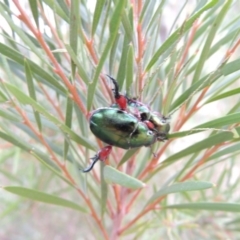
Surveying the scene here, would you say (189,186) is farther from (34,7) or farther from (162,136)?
(34,7)

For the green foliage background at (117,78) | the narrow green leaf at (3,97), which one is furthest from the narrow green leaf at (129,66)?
the narrow green leaf at (3,97)

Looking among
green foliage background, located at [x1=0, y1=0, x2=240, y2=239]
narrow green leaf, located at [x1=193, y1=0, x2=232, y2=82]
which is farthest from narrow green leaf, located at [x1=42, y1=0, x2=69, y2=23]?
narrow green leaf, located at [x1=193, y1=0, x2=232, y2=82]

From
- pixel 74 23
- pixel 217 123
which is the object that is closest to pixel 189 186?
pixel 217 123

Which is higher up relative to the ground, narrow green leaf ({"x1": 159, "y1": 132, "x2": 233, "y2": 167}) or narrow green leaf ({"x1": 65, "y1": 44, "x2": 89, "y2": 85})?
narrow green leaf ({"x1": 65, "y1": 44, "x2": 89, "y2": 85})

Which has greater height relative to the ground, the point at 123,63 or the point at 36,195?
the point at 123,63

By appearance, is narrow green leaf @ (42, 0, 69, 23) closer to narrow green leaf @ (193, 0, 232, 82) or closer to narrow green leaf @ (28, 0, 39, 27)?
narrow green leaf @ (28, 0, 39, 27)
